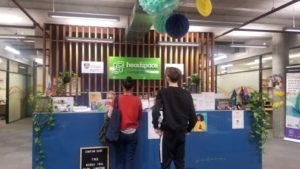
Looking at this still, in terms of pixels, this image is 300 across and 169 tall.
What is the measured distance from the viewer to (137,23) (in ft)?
20.6

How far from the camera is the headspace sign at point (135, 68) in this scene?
8203mm

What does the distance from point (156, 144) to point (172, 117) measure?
3.26 feet

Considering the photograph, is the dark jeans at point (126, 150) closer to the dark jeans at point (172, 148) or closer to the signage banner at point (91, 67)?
the dark jeans at point (172, 148)

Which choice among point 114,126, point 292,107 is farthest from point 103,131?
point 292,107

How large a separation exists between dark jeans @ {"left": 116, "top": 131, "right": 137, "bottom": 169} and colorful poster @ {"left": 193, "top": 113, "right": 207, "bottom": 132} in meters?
0.98

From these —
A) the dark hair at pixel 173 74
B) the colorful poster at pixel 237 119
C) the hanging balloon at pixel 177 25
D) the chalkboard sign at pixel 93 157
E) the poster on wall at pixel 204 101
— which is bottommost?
the chalkboard sign at pixel 93 157

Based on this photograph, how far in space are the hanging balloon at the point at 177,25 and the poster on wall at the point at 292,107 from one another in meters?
5.20

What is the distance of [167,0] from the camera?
3.55 m

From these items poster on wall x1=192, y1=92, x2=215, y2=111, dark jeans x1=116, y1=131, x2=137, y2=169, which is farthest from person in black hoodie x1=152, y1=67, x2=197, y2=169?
poster on wall x1=192, y1=92, x2=215, y2=111

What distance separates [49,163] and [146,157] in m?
1.29

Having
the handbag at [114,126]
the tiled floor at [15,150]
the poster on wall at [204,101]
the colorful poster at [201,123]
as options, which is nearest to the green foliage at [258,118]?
the poster on wall at [204,101]

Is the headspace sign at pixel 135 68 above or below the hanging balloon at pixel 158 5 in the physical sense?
below

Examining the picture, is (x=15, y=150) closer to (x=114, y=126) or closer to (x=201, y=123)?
(x=114, y=126)

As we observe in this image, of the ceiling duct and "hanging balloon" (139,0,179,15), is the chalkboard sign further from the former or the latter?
the ceiling duct
